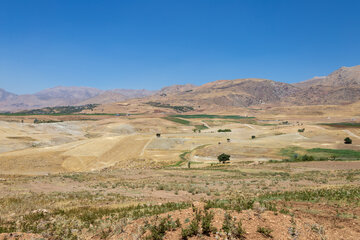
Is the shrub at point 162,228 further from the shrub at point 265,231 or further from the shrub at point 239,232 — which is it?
the shrub at point 265,231

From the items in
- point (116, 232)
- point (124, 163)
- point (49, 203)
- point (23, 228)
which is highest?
point (116, 232)

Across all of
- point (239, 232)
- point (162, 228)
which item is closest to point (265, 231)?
point (239, 232)

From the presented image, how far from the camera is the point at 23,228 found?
1271 centimetres

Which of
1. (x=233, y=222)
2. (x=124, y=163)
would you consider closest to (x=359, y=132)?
(x=124, y=163)

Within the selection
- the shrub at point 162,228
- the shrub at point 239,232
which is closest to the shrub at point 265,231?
the shrub at point 239,232

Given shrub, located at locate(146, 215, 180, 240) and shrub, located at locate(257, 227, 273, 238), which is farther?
shrub, located at locate(257, 227, 273, 238)

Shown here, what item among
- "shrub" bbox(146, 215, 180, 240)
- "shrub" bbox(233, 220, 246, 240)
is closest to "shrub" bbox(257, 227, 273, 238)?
"shrub" bbox(233, 220, 246, 240)

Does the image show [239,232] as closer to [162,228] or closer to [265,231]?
[265,231]

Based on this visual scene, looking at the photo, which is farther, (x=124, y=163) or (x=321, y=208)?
(x=124, y=163)

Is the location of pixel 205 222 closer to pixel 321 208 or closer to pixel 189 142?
pixel 321 208

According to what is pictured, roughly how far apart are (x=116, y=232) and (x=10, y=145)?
105 meters

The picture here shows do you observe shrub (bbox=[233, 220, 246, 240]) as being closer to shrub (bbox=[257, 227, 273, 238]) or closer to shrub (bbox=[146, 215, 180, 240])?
shrub (bbox=[257, 227, 273, 238])

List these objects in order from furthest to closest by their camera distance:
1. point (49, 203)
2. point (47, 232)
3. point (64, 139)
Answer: point (64, 139) → point (49, 203) → point (47, 232)

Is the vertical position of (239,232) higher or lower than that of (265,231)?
higher
